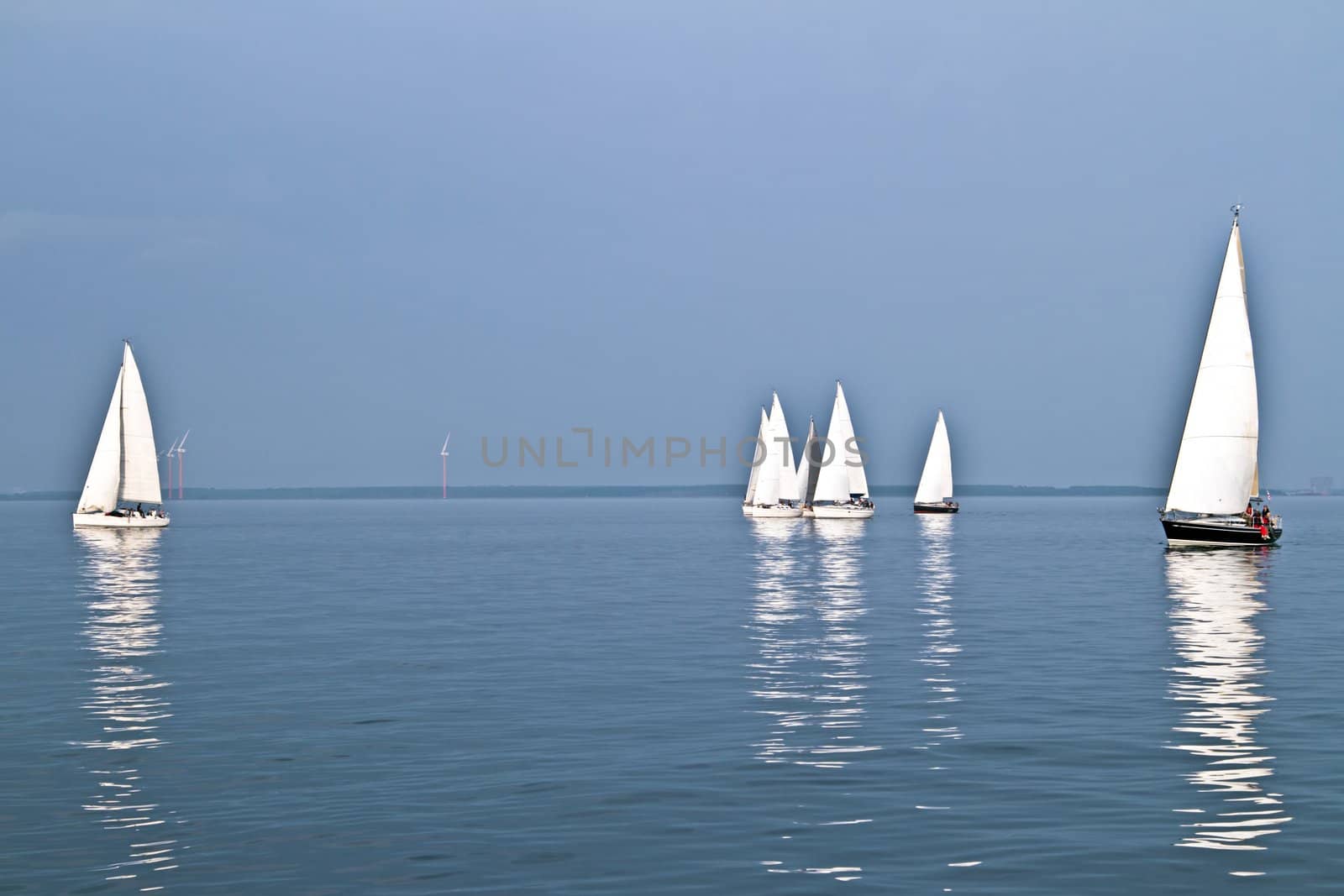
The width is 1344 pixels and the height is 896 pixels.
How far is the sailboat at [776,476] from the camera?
147250 millimetres

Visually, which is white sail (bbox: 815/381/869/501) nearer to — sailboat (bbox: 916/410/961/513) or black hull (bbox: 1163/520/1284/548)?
sailboat (bbox: 916/410/961/513)

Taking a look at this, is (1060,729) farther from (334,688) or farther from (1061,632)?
(1061,632)

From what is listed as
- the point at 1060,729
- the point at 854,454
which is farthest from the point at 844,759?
the point at 854,454

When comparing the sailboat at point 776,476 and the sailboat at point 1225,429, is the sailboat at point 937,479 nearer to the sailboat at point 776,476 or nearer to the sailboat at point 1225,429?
the sailboat at point 776,476

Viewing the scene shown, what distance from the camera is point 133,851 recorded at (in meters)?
16.1

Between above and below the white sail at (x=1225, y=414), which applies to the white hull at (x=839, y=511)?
below

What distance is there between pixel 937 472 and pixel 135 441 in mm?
94088

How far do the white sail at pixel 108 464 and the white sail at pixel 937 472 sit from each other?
8828 centimetres

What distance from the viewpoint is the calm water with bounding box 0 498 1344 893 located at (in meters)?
15.5

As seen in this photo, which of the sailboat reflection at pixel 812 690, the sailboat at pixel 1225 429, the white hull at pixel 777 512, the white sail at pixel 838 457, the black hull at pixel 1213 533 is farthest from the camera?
the white hull at pixel 777 512

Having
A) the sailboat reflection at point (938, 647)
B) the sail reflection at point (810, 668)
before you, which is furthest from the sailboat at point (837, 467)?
the sail reflection at point (810, 668)

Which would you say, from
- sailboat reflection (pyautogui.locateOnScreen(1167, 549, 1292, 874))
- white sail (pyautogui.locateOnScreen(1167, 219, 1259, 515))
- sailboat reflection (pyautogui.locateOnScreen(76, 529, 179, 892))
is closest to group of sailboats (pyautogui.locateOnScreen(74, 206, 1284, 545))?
white sail (pyautogui.locateOnScreen(1167, 219, 1259, 515))

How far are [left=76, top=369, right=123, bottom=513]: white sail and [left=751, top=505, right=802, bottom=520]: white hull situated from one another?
222 ft

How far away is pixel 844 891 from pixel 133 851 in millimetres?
8105
